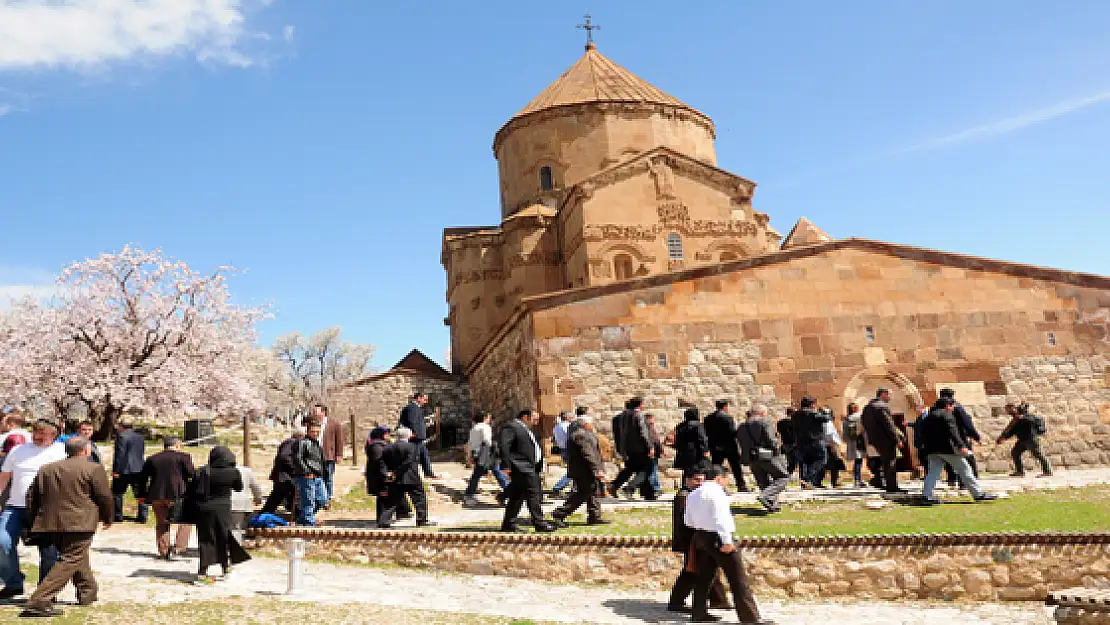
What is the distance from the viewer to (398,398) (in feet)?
92.5

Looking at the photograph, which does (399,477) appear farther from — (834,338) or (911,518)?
(834,338)

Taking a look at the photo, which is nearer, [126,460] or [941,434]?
[941,434]

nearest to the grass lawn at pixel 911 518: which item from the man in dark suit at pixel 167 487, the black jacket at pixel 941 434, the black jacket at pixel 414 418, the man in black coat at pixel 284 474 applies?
the black jacket at pixel 941 434

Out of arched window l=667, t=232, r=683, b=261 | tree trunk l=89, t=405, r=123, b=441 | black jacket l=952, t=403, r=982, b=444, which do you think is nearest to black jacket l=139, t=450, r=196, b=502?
black jacket l=952, t=403, r=982, b=444

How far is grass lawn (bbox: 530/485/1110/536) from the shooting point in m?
9.34

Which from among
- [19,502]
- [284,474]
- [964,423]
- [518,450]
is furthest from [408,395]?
[19,502]

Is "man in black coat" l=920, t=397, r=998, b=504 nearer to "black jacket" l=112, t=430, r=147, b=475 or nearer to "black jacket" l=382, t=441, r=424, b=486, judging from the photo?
"black jacket" l=382, t=441, r=424, b=486

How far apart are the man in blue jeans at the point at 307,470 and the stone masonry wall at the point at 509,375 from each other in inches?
210

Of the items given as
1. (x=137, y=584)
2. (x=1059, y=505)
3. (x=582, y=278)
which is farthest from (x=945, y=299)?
(x=137, y=584)

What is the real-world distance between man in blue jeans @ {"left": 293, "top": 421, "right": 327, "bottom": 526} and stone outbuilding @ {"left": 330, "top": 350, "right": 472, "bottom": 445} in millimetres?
15407

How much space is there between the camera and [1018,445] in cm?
1462

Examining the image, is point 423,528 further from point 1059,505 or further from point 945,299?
point 945,299

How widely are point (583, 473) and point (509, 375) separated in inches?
382

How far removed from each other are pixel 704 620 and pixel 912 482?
8461 mm
